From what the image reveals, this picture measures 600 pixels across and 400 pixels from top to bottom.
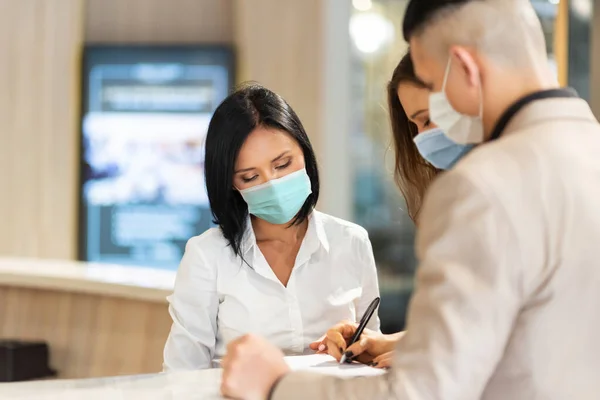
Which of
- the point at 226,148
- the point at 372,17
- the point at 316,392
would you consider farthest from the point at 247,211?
the point at 372,17

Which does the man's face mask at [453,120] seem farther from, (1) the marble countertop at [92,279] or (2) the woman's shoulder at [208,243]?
(1) the marble countertop at [92,279]

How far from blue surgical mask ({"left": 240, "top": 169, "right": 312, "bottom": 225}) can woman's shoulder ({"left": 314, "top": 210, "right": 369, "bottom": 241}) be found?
123mm

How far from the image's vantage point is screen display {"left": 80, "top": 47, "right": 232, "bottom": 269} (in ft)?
18.1

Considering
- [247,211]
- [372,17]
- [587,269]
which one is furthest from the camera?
[372,17]

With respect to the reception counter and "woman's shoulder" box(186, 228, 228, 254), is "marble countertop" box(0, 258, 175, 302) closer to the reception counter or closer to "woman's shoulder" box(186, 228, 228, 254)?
the reception counter

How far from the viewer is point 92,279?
12.1 feet

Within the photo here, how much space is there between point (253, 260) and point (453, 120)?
1023 millimetres

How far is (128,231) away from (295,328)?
348cm

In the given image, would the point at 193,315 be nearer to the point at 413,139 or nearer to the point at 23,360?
the point at 413,139

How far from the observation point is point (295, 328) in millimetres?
2305

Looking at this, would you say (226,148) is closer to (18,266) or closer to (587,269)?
(587,269)

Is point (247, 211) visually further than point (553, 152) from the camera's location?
Yes

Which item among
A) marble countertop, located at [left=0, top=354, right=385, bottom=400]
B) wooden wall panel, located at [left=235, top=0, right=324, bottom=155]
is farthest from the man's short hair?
wooden wall panel, located at [left=235, top=0, right=324, bottom=155]

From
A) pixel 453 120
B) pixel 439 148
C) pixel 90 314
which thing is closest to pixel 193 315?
pixel 439 148
